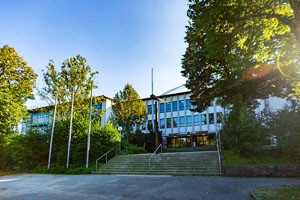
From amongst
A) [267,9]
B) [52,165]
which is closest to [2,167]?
[52,165]

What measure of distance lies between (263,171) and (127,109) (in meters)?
20.4

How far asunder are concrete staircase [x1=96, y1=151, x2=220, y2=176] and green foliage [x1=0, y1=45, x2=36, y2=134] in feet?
41.4

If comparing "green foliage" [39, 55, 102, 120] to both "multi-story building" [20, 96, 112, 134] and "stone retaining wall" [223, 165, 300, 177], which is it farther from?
"stone retaining wall" [223, 165, 300, 177]

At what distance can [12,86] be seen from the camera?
77.7 ft

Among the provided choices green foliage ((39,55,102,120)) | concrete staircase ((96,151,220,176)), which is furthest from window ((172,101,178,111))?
concrete staircase ((96,151,220,176))

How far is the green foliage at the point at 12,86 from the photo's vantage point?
21781 mm

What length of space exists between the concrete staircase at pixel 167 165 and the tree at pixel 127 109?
35.7 feet

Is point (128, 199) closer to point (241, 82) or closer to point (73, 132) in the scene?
point (241, 82)

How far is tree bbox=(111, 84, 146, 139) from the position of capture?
95.3 feet

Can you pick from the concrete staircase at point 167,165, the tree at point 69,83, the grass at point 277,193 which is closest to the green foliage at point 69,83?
the tree at point 69,83

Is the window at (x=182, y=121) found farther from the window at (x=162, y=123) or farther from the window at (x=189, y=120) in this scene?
the window at (x=162, y=123)

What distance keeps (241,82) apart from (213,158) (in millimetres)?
6430

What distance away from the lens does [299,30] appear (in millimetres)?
7383

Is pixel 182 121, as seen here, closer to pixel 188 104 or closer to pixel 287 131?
pixel 188 104
